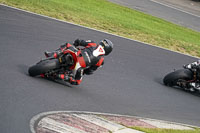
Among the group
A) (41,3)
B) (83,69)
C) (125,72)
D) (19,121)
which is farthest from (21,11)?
(19,121)

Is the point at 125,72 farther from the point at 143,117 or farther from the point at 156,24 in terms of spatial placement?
the point at 156,24

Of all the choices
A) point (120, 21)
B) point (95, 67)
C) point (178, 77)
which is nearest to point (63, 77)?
point (95, 67)

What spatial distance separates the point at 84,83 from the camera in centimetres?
1043

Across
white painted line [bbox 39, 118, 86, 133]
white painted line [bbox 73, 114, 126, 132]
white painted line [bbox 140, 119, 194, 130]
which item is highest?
white painted line [bbox 39, 118, 86, 133]

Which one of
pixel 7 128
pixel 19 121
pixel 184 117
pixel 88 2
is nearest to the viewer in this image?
pixel 7 128

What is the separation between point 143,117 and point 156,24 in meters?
12.3

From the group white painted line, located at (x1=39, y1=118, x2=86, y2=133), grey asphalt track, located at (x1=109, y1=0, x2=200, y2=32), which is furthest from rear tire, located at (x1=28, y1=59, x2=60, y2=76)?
grey asphalt track, located at (x1=109, y1=0, x2=200, y2=32)

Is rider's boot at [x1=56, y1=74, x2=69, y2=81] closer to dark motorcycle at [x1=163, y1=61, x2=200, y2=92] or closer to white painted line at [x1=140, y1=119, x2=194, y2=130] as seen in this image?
white painted line at [x1=140, y1=119, x2=194, y2=130]

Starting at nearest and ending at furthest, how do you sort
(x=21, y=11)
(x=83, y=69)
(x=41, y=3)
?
(x=83, y=69) < (x=21, y=11) < (x=41, y=3)

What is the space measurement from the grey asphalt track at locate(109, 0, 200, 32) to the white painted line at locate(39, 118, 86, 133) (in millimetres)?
16773

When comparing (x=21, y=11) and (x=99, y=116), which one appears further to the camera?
(x=21, y=11)

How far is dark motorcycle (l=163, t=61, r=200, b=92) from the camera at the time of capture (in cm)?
1242

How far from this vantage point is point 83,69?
9711 millimetres

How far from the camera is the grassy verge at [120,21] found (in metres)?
16.6
